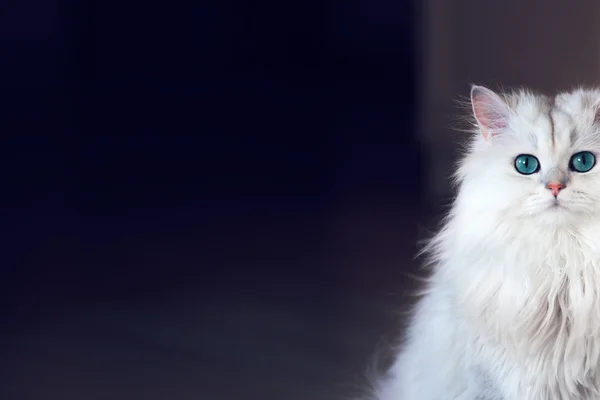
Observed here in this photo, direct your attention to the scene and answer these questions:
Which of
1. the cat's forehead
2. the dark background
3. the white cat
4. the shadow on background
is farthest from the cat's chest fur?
the dark background

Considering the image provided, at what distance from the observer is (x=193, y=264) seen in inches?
92.4

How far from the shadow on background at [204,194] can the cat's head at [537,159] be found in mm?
712

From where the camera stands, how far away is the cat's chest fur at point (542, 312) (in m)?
1.00

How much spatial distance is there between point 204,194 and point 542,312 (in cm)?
195

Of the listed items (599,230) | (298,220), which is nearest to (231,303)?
(298,220)

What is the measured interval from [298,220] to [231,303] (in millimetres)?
681

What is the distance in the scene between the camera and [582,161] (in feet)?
3.32

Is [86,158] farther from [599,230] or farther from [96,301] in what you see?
[599,230]

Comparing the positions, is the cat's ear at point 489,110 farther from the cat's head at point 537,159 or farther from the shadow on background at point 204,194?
the shadow on background at point 204,194

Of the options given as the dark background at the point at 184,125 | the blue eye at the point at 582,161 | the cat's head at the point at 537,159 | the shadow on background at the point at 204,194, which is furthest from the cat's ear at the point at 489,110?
Answer: the dark background at the point at 184,125

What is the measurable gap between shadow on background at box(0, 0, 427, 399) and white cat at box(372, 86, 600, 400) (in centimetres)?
59

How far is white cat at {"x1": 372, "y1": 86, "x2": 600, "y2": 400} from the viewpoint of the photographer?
0.99 m

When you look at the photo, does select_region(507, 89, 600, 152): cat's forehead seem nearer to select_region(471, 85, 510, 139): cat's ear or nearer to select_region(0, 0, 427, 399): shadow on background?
select_region(471, 85, 510, 139): cat's ear

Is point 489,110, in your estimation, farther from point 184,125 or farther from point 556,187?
point 184,125
